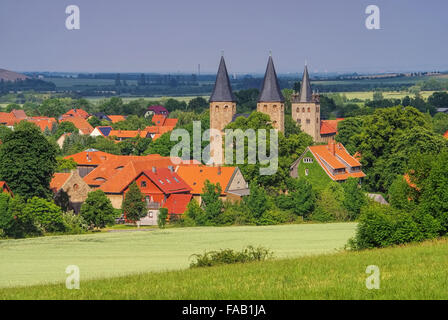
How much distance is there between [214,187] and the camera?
59.5 meters

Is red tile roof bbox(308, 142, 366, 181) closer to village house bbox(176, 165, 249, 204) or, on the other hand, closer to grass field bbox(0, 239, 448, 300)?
village house bbox(176, 165, 249, 204)

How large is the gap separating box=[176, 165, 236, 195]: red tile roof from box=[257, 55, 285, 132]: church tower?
2941 cm

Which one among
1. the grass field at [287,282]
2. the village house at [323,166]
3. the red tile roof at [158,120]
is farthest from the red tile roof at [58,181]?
the red tile roof at [158,120]

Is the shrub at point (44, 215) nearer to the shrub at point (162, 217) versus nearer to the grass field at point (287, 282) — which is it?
the shrub at point (162, 217)

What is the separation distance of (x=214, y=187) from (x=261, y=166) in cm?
902

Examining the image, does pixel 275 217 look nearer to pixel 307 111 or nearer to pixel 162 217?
pixel 162 217

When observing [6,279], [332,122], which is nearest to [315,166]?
[6,279]

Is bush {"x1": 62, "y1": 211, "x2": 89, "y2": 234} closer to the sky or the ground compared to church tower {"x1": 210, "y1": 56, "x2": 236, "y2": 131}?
closer to the ground

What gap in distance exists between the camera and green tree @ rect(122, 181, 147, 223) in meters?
57.8

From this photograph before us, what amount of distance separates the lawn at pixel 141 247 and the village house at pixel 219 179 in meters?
11.5

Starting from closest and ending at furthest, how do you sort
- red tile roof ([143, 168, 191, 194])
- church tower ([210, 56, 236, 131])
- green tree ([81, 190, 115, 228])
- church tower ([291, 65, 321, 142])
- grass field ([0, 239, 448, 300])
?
grass field ([0, 239, 448, 300]) → green tree ([81, 190, 115, 228]) → red tile roof ([143, 168, 191, 194]) → church tower ([210, 56, 236, 131]) → church tower ([291, 65, 321, 142])

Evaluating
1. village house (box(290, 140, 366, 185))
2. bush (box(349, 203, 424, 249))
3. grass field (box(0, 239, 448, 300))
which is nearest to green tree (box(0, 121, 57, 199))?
village house (box(290, 140, 366, 185))

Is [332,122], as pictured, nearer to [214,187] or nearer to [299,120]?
[299,120]

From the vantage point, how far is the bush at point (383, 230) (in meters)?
30.3
